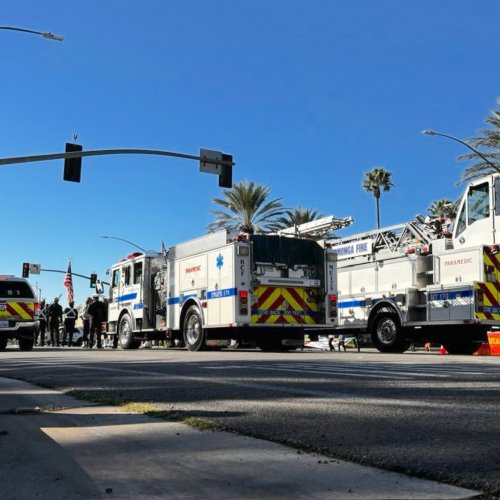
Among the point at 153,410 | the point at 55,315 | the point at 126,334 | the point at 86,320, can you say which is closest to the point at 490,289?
the point at 153,410

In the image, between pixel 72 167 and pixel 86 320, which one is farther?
pixel 86 320

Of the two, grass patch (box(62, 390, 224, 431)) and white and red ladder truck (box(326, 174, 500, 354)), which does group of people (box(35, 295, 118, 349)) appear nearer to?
white and red ladder truck (box(326, 174, 500, 354))

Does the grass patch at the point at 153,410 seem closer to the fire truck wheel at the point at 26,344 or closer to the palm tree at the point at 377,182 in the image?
the fire truck wheel at the point at 26,344

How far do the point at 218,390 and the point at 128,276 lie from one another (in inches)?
618

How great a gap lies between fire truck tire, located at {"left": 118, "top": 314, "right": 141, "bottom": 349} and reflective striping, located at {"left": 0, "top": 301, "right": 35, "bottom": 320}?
3000mm

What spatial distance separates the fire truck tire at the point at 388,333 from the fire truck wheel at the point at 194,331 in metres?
4.51

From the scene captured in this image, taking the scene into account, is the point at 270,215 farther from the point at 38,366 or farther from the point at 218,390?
the point at 218,390

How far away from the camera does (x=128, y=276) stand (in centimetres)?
2220

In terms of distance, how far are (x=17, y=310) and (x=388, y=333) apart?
11.6 meters

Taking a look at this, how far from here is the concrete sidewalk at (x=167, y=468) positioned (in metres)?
3.10

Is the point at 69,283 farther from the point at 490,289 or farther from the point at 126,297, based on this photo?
the point at 490,289

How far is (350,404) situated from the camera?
5.61m

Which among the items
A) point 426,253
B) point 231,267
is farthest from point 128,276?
point 426,253

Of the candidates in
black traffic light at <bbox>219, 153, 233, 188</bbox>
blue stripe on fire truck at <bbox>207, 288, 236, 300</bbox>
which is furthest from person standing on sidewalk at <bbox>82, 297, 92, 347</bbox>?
blue stripe on fire truck at <bbox>207, 288, 236, 300</bbox>
